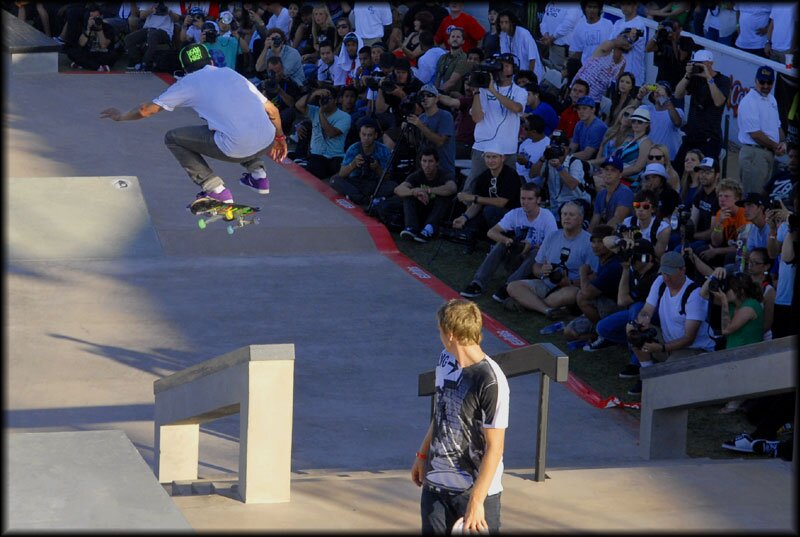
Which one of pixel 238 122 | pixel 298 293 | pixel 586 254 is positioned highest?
pixel 238 122

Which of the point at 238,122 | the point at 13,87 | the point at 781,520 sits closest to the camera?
the point at 781,520

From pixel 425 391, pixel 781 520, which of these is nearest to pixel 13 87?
pixel 425 391

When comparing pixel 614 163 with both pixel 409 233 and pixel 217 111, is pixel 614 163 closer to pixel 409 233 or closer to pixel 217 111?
pixel 409 233

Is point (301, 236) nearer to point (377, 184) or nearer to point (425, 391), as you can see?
point (377, 184)

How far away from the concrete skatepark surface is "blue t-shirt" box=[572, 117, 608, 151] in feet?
7.97

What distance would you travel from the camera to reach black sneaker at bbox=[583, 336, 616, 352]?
1152 cm

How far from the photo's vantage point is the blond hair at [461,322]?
539 centimetres

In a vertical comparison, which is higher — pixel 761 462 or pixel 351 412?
pixel 761 462

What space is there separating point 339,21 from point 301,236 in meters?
6.11

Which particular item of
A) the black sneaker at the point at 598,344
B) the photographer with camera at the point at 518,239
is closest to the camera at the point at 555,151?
the photographer with camera at the point at 518,239

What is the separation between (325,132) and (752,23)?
5805 millimetres

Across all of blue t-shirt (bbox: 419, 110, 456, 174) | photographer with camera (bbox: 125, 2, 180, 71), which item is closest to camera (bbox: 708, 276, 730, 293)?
blue t-shirt (bbox: 419, 110, 456, 174)

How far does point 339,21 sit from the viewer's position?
66.9 ft

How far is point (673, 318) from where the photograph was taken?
10.3 meters
